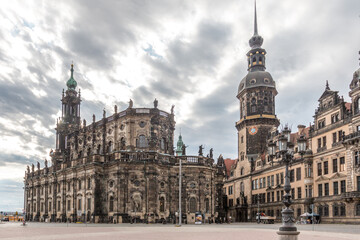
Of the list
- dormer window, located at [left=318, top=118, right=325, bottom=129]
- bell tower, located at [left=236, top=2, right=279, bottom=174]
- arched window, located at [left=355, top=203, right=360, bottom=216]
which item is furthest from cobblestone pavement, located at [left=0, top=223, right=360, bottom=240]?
bell tower, located at [left=236, top=2, right=279, bottom=174]

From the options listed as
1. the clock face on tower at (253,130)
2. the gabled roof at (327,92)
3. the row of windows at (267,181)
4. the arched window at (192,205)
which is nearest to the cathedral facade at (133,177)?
the arched window at (192,205)

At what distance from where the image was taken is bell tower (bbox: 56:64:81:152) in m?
94.9

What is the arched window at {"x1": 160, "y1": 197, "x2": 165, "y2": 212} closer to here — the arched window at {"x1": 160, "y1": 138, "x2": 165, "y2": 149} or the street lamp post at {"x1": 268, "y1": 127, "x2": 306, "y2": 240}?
the arched window at {"x1": 160, "y1": 138, "x2": 165, "y2": 149}

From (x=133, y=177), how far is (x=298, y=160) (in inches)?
1039

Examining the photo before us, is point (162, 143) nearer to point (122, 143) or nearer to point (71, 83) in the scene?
point (122, 143)

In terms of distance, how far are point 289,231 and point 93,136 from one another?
210ft

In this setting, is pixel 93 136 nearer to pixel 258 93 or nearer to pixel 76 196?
pixel 76 196

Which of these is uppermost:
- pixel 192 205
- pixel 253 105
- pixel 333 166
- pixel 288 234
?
pixel 253 105

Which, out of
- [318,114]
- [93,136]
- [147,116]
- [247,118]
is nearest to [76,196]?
[93,136]

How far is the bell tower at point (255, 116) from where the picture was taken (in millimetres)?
84125

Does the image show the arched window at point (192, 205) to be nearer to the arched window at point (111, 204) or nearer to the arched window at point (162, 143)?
the arched window at point (162, 143)

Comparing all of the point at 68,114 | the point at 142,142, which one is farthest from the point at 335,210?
the point at 68,114

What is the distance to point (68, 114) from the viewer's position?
320ft

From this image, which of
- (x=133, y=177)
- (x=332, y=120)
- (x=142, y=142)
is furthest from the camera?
(x=142, y=142)
